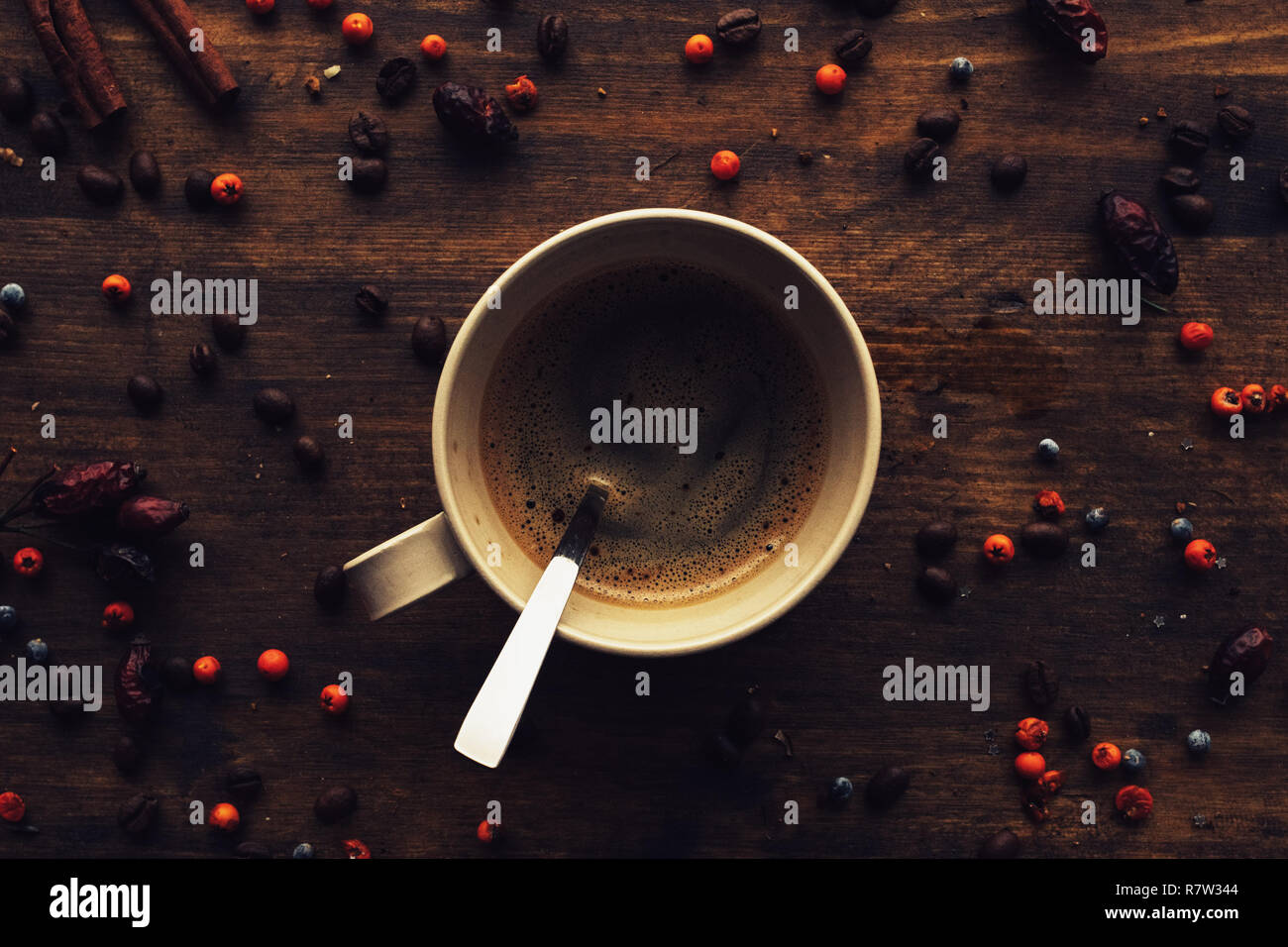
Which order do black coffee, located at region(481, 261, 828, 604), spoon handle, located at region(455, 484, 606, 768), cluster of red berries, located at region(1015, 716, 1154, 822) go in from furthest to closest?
cluster of red berries, located at region(1015, 716, 1154, 822)
black coffee, located at region(481, 261, 828, 604)
spoon handle, located at region(455, 484, 606, 768)

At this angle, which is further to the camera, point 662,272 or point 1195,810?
point 1195,810

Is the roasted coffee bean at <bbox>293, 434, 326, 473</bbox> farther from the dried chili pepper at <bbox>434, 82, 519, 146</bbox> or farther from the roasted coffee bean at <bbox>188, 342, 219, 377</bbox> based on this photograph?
the dried chili pepper at <bbox>434, 82, 519, 146</bbox>

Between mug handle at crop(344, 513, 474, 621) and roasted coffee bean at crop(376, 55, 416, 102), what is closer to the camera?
mug handle at crop(344, 513, 474, 621)

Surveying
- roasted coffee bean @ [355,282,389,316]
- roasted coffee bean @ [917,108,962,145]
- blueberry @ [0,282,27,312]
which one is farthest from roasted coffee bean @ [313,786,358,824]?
roasted coffee bean @ [917,108,962,145]

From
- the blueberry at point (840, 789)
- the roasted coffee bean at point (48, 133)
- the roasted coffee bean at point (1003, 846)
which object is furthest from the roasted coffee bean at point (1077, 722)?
the roasted coffee bean at point (48, 133)

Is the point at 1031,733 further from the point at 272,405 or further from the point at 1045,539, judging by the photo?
the point at 272,405

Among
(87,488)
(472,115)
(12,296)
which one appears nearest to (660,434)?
(472,115)

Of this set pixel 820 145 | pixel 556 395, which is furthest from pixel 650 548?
pixel 820 145

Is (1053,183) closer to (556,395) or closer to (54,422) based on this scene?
(556,395)
